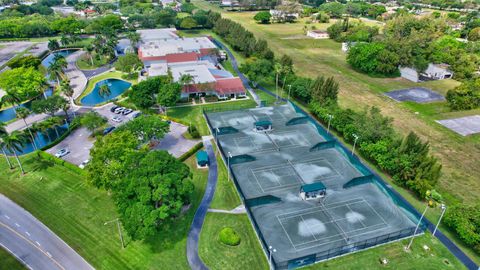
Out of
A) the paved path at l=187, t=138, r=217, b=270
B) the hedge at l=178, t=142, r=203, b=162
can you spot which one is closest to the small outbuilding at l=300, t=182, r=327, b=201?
the paved path at l=187, t=138, r=217, b=270

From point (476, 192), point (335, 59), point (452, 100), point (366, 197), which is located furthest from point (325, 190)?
point (335, 59)

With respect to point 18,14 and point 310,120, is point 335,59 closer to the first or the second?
point 310,120

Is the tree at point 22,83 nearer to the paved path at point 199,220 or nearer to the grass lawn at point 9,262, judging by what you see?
the grass lawn at point 9,262

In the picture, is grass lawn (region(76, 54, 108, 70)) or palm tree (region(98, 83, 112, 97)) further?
grass lawn (region(76, 54, 108, 70))

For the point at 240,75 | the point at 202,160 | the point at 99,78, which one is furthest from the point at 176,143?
the point at 99,78

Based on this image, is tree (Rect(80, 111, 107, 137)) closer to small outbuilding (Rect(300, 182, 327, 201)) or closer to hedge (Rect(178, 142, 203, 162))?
hedge (Rect(178, 142, 203, 162))

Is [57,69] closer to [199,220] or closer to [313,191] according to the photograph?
[199,220]

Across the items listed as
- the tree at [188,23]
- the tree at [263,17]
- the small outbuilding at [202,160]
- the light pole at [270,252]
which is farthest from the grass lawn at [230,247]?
the tree at [263,17]

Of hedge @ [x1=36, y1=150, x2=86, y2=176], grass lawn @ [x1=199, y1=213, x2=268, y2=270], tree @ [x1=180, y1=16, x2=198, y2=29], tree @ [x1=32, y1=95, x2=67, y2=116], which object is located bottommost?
grass lawn @ [x1=199, y1=213, x2=268, y2=270]
